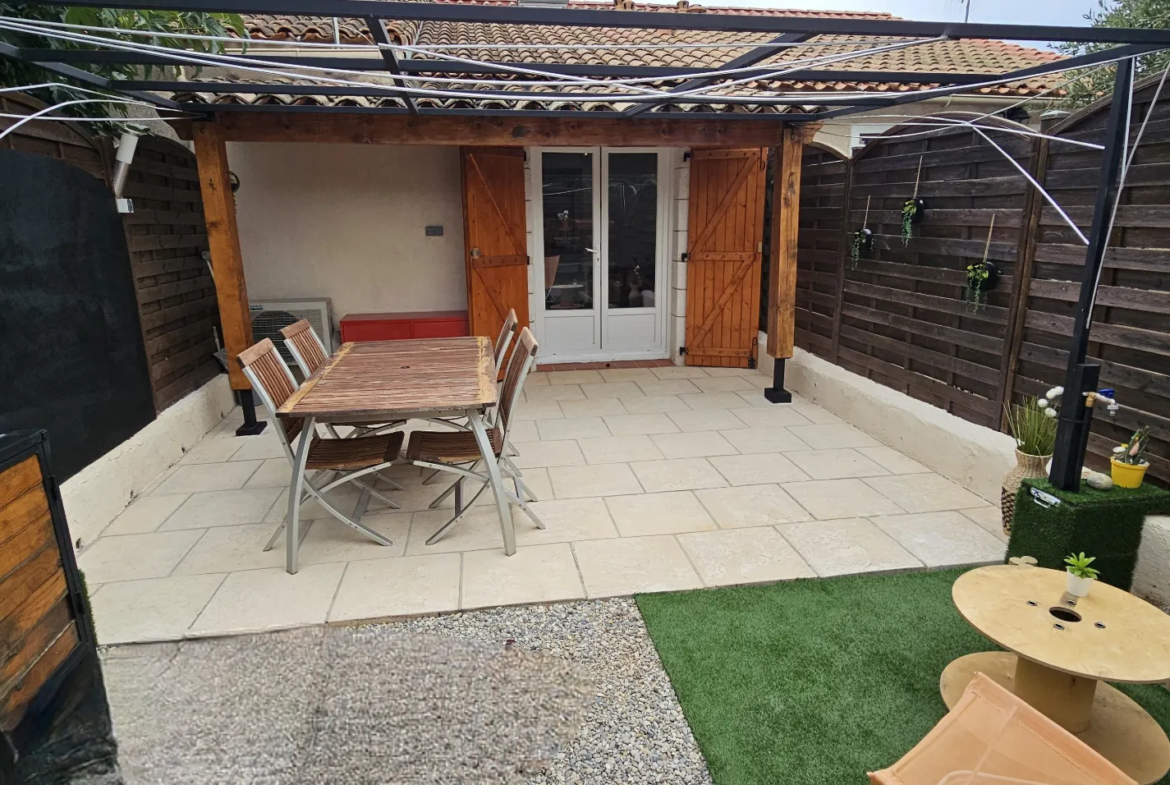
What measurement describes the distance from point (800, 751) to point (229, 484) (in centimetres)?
329

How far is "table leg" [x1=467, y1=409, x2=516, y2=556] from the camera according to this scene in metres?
2.96

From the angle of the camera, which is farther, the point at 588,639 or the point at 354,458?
the point at 354,458

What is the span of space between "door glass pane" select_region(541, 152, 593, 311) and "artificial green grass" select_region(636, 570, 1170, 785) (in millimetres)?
4281

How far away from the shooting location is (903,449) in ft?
14.0

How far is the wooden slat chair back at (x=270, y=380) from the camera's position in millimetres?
2908

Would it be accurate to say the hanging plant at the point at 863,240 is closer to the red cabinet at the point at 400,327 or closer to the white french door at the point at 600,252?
the white french door at the point at 600,252

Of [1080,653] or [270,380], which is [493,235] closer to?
[270,380]

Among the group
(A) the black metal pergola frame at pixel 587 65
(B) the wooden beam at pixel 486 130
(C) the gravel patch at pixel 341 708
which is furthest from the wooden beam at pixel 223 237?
(C) the gravel patch at pixel 341 708

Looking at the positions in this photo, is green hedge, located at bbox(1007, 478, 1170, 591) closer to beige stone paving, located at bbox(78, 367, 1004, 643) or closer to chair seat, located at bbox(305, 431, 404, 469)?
beige stone paving, located at bbox(78, 367, 1004, 643)

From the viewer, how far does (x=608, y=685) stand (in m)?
2.23

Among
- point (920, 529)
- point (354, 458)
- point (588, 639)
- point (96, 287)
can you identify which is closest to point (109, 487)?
point (96, 287)

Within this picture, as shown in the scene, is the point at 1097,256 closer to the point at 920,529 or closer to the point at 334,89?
the point at 920,529

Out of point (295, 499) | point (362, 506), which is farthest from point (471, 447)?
point (295, 499)

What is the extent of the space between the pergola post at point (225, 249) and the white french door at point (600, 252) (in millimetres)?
2606
